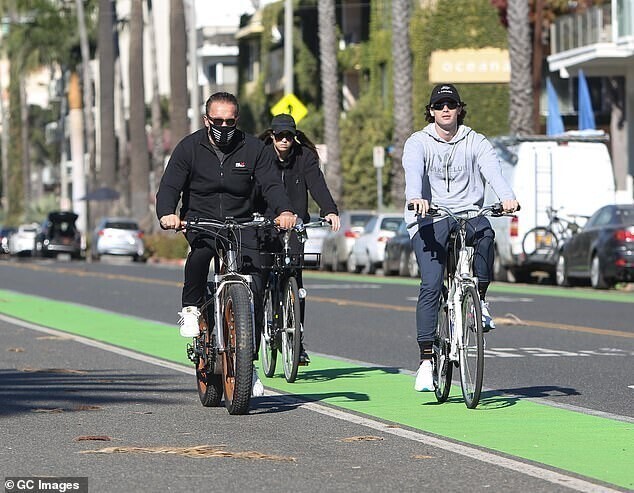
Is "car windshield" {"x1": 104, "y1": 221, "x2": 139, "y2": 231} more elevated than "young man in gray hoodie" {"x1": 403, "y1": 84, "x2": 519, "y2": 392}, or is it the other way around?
"young man in gray hoodie" {"x1": 403, "y1": 84, "x2": 519, "y2": 392}

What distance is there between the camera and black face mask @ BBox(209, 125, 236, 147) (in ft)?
37.1

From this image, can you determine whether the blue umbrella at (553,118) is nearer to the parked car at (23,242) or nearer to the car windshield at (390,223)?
the car windshield at (390,223)

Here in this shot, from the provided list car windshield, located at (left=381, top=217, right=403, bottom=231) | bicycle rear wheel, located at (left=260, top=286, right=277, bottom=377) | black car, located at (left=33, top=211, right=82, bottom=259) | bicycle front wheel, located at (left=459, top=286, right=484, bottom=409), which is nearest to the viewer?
bicycle front wheel, located at (left=459, top=286, right=484, bottom=409)

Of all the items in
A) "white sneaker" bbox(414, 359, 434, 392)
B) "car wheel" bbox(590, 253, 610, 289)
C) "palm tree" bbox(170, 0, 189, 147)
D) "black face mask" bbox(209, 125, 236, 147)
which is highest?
"palm tree" bbox(170, 0, 189, 147)

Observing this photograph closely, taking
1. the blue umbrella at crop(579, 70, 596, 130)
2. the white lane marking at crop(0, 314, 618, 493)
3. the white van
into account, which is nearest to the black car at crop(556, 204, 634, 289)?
the white van

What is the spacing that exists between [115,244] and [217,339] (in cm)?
4650

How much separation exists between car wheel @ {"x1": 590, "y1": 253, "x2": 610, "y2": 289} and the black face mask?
18.8 meters

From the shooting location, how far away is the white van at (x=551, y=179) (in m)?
32.8

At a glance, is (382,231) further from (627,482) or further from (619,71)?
(627,482)

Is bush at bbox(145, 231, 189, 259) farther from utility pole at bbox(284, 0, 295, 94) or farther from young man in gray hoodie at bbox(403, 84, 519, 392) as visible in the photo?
young man in gray hoodie at bbox(403, 84, 519, 392)

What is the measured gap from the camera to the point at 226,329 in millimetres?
11188

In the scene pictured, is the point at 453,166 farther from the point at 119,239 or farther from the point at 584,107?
the point at 119,239

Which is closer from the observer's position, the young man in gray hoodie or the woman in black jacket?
the young man in gray hoodie

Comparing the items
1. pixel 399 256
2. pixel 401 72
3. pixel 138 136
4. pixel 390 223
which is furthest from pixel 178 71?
pixel 399 256
